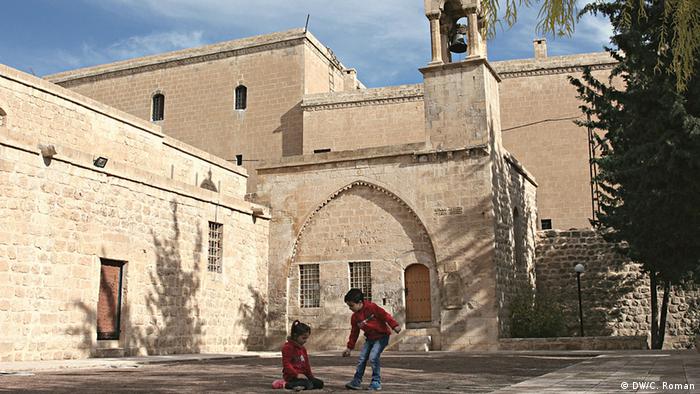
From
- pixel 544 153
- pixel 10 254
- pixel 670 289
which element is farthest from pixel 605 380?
pixel 544 153

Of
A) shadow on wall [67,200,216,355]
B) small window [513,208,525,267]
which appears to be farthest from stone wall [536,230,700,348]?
shadow on wall [67,200,216,355]

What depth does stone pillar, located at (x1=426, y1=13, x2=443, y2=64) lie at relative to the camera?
17328 millimetres

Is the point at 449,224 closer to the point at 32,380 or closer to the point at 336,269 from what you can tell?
the point at 336,269

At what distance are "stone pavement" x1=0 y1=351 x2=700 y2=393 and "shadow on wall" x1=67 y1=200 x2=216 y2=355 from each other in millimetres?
2062

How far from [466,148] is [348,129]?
362 inches

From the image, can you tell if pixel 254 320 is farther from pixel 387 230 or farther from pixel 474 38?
pixel 474 38

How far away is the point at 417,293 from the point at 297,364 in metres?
10.2

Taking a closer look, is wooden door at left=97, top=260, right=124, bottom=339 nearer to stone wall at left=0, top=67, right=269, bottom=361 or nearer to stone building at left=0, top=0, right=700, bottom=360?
stone building at left=0, top=0, right=700, bottom=360

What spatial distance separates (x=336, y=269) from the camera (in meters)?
17.7

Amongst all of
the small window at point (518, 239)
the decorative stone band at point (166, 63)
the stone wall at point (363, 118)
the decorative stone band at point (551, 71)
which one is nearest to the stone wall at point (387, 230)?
the small window at point (518, 239)

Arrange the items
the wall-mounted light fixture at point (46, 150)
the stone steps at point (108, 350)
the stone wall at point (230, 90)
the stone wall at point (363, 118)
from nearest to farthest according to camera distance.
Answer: the wall-mounted light fixture at point (46, 150) < the stone steps at point (108, 350) < the stone wall at point (363, 118) < the stone wall at point (230, 90)

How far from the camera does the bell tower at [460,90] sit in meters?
16.7

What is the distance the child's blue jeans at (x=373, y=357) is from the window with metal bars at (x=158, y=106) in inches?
897

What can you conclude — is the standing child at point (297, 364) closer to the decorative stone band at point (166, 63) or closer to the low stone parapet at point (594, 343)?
the low stone parapet at point (594, 343)
